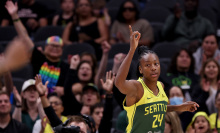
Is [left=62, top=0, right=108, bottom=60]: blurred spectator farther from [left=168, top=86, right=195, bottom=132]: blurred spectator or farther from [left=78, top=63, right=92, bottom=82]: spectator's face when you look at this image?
[left=168, top=86, right=195, bottom=132]: blurred spectator

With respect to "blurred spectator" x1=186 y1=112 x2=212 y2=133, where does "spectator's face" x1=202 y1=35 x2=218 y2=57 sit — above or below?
above

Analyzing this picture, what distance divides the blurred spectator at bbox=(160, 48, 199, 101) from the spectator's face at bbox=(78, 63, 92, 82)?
3.91ft

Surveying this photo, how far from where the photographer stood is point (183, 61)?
7.20 m

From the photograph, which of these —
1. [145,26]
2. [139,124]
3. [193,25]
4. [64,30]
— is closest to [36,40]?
[64,30]

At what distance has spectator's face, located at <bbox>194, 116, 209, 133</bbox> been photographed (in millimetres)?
5793

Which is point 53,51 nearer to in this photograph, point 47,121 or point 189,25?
point 47,121

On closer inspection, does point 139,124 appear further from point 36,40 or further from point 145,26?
point 36,40

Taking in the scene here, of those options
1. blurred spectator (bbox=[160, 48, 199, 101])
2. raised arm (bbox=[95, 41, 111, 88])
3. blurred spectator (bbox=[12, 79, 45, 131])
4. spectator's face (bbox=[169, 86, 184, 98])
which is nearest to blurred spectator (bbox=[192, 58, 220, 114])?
blurred spectator (bbox=[160, 48, 199, 101])

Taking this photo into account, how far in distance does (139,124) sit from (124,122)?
172 cm

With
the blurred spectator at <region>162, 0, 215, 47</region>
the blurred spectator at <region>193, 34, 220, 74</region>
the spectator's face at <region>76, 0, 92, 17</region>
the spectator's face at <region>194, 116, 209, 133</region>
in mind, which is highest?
the spectator's face at <region>76, 0, 92, 17</region>

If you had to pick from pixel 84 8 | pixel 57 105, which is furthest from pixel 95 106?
pixel 84 8

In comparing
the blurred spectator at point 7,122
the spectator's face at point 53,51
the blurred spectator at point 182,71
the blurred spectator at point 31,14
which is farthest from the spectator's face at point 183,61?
the blurred spectator at point 31,14

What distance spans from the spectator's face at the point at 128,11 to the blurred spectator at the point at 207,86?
84.7 inches

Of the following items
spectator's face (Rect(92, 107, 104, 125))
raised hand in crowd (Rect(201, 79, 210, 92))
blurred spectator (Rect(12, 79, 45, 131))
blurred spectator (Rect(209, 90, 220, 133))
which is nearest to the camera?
blurred spectator (Rect(209, 90, 220, 133))
